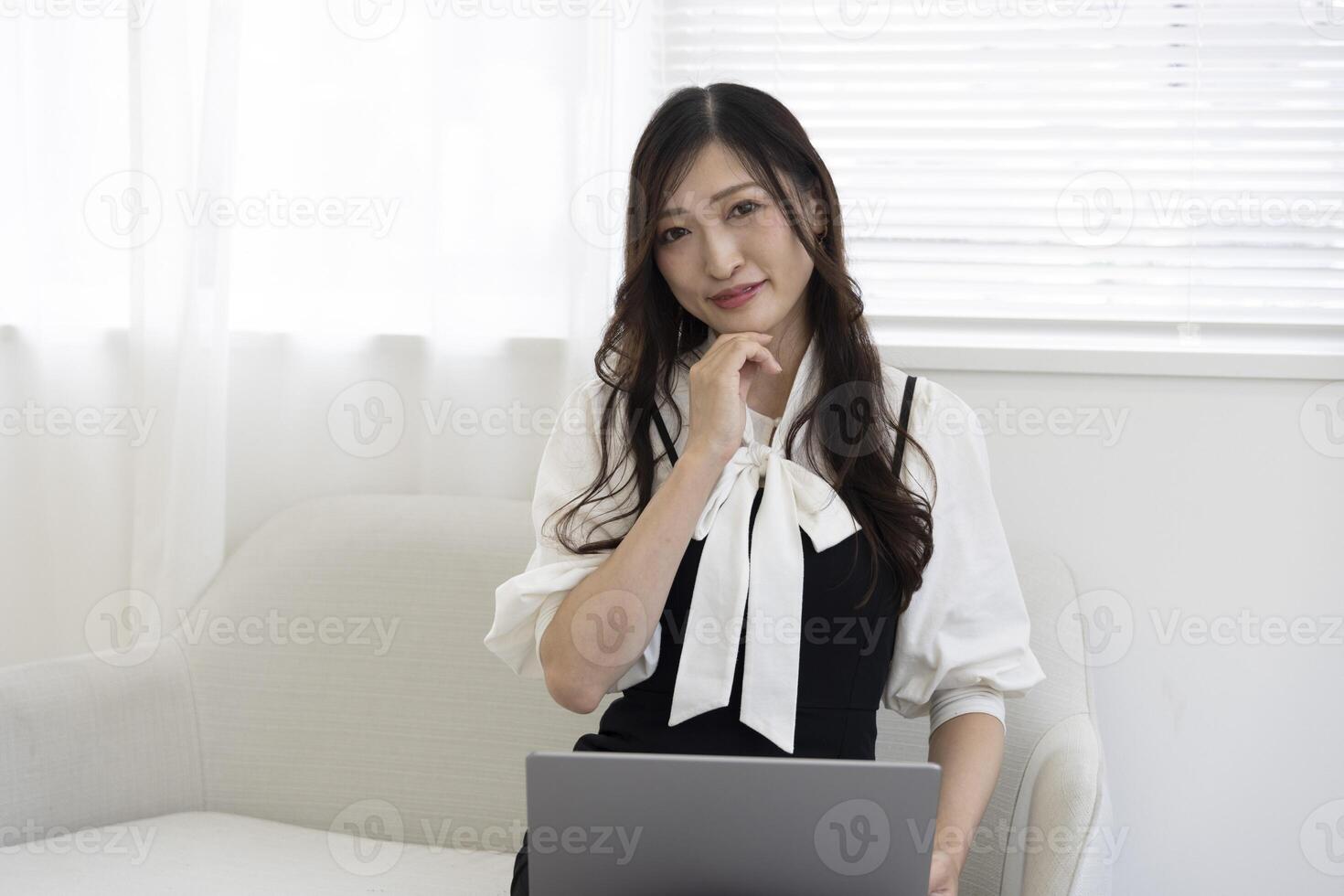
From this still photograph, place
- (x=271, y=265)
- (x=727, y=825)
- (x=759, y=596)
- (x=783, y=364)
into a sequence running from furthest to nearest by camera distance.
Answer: (x=271, y=265)
(x=783, y=364)
(x=759, y=596)
(x=727, y=825)

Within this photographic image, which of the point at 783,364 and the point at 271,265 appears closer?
the point at 783,364

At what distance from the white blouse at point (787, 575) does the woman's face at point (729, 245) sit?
0.34 ft

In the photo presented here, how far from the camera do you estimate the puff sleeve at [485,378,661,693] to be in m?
1.34

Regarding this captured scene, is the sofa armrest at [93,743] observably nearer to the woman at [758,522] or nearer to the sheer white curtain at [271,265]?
the sheer white curtain at [271,265]

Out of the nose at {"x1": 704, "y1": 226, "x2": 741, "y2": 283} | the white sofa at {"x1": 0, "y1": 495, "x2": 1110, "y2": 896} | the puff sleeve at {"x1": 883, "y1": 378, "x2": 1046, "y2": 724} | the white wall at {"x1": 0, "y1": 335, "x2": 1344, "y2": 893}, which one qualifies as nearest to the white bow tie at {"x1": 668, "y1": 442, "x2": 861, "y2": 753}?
the puff sleeve at {"x1": 883, "y1": 378, "x2": 1046, "y2": 724}

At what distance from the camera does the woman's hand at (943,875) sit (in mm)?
1177

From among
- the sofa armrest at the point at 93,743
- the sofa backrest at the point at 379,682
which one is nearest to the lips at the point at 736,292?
the sofa backrest at the point at 379,682

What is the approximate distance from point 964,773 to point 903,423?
407 millimetres

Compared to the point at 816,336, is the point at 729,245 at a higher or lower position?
higher

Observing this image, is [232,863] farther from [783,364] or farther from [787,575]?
[783,364]

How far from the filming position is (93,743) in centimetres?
175

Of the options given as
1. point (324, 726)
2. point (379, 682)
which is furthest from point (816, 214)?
point (324, 726)

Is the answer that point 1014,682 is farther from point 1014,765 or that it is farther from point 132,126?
point 132,126

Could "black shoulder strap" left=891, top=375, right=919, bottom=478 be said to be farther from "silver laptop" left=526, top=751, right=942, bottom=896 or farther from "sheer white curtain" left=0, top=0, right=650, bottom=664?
"sheer white curtain" left=0, top=0, right=650, bottom=664
